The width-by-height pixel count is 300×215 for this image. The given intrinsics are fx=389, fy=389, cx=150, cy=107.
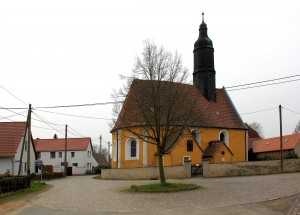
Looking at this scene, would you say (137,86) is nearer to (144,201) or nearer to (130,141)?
(144,201)

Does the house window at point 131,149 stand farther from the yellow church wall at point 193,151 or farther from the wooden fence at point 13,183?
the wooden fence at point 13,183

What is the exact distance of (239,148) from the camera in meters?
47.5

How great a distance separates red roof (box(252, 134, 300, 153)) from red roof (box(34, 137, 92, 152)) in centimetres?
3287

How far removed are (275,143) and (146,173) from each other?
81.7 feet

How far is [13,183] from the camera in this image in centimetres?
2431

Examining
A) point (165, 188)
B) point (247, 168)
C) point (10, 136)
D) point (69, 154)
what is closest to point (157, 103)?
point (165, 188)

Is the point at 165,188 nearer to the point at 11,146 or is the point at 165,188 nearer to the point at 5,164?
the point at 5,164

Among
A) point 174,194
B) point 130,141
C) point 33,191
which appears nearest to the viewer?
point 174,194

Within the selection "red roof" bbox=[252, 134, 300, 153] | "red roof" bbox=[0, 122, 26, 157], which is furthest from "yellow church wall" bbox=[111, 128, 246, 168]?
"red roof" bbox=[0, 122, 26, 157]

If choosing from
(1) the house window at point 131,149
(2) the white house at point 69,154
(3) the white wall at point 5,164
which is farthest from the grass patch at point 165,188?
(2) the white house at point 69,154

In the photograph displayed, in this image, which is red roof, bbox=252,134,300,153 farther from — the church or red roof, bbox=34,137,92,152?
red roof, bbox=34,137,92,152

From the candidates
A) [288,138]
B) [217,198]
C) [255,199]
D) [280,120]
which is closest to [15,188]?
[217,198]

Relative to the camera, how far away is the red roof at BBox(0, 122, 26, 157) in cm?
4041

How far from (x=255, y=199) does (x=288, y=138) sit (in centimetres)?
3885
